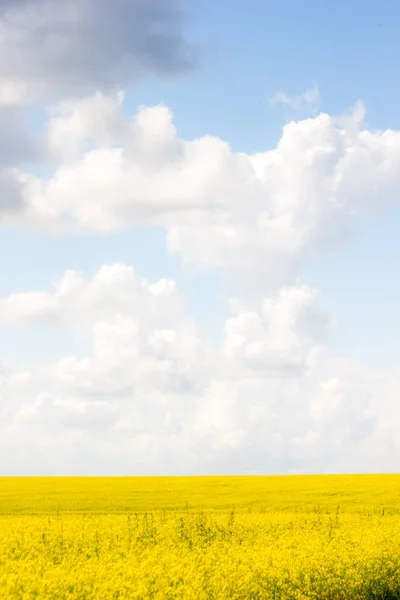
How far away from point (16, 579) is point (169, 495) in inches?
1009

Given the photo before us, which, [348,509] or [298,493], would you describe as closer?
[348,509]

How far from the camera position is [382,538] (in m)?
21.8

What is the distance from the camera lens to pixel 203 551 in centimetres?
1972

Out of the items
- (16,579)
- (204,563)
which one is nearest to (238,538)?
(204,563)

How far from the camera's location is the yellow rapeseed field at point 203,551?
1430 centimetres

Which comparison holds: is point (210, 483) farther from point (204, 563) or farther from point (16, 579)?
point (16, 579)

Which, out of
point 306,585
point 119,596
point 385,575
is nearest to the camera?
point 119,596

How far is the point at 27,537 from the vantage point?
2112 centimetres

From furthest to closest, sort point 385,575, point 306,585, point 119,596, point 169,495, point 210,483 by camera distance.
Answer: point 210,483, point 169,495, point 385,575, point 306,585, point 119,596

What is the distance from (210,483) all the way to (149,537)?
85.6ft

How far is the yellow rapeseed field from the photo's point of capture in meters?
14.3

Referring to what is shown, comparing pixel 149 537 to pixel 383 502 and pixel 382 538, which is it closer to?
pixel 382 538

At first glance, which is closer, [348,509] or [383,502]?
[348,509]

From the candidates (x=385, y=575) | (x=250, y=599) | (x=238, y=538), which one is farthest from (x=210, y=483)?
(x=250, y=599)
